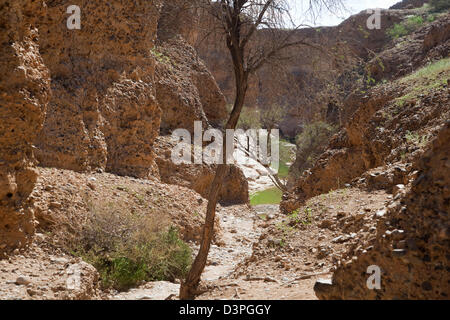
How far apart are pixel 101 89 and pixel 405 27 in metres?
17.8

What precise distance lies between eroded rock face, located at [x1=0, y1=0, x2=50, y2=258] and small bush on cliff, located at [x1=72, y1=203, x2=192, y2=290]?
106cm

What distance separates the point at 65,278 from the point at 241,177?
1129 cm

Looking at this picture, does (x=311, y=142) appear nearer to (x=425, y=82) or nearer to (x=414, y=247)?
(x=425, y=82)

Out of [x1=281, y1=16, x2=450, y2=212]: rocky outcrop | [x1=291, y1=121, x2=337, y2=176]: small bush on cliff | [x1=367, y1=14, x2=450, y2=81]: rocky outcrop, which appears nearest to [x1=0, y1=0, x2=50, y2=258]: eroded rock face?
[x1=281, y1=16, x2=450, y2=212]: rocky outcrop

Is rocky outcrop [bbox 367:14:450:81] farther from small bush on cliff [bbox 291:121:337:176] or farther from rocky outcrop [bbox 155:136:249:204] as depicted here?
rocky outcrop [bbox 155:136:249:204]

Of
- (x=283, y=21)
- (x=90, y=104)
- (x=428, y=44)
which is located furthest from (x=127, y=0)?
(x=428, y=44)

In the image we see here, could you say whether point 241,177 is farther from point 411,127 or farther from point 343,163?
point 411,127

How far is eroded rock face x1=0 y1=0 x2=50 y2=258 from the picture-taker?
4.85 meters

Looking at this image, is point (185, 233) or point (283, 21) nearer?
point (283, 21)

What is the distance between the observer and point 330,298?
11.1 feet

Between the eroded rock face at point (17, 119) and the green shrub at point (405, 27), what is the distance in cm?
1906

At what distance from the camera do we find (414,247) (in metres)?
3.01

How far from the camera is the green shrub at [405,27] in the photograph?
20808 mm

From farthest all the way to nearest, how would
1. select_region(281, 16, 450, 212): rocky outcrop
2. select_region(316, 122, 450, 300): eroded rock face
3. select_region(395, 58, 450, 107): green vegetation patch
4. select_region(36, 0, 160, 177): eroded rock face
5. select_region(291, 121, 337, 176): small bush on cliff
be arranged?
select_region(291, 121, 337, 176): small bush on cliff, select_region(395, 58, 450, 107): green vegetation patch, select_region(36, 0, 160, 177): eroded rock face, select_region(281, 16, 450, 212): rocky outcrop, select_region(316, 122, 450, 300): eroded rock face
